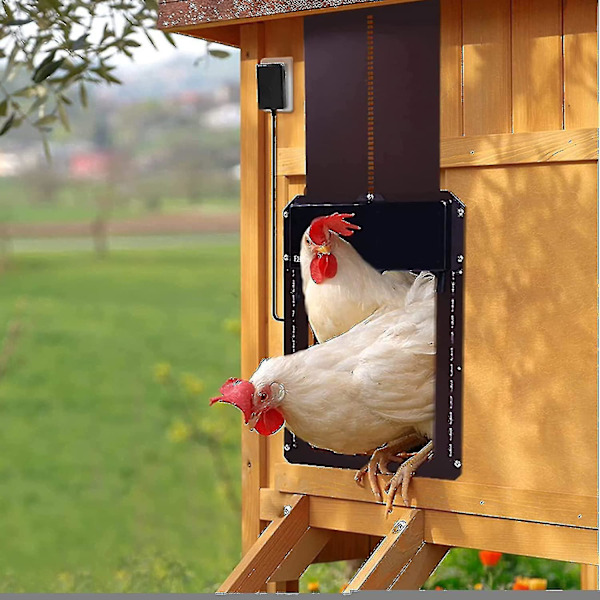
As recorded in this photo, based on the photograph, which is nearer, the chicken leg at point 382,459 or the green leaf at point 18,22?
the chicken leg at point 382,459

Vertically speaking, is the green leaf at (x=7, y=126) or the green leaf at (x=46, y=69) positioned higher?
the green leaf at (x=46, y=69)

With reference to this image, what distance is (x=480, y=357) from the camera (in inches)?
116

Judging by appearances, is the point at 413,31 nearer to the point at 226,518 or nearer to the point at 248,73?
the point at 248,73

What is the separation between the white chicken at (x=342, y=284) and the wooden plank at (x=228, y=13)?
629 millimetres

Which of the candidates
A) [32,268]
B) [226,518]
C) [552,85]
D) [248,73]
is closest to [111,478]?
[226,518]

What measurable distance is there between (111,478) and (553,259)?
307 inches

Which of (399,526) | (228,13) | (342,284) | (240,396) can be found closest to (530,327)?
(342,284)

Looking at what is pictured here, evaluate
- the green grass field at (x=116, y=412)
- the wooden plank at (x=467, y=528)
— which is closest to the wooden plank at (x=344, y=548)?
the wooden plank at (x=467, y=528)

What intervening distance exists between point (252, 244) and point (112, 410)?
765 cm

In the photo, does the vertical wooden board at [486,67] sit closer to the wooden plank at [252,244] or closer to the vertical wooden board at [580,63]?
the vertical wooden board at [580,63]

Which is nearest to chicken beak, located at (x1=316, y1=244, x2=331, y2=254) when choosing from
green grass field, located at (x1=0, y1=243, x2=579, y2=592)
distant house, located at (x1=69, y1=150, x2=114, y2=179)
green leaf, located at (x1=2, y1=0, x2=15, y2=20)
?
green leaf, located at (x1=2, y1=0, x2=15, y2=20)

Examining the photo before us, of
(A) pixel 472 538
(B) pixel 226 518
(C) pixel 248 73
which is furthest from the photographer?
(B) pixel 226 518

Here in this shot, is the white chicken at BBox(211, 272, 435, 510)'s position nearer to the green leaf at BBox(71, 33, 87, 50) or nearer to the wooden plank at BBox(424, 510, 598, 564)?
the wooden plank at BBox(424, 510, 598, 564)

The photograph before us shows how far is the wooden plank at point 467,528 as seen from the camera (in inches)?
112
